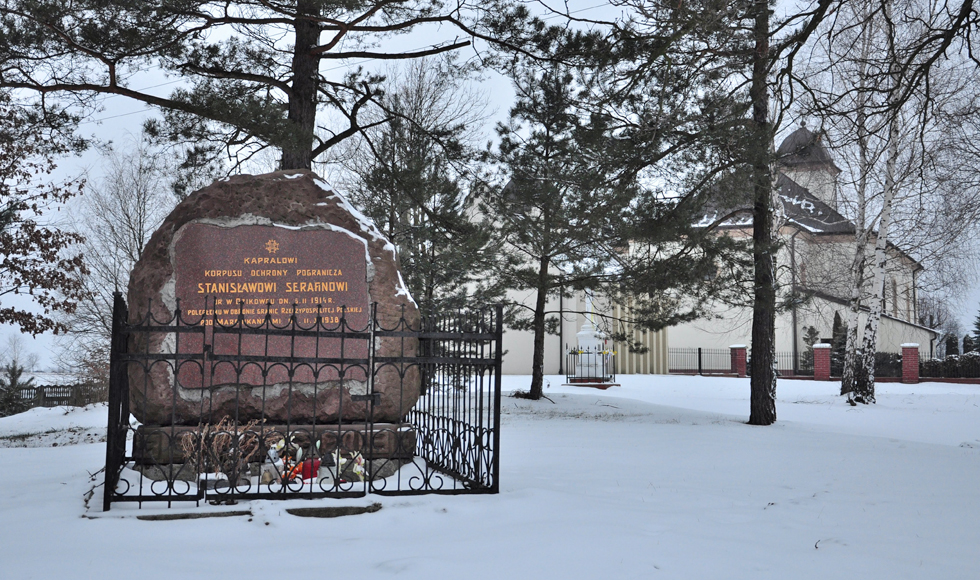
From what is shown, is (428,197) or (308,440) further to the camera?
(428,197)

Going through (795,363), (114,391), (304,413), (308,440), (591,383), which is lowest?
(591,383)

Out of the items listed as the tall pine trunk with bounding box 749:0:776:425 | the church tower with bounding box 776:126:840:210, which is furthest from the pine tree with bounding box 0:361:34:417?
the church tower with bounding box 776:126:840:210

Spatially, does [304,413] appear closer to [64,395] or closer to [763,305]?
[763,305]

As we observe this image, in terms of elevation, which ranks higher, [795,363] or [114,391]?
[114,391]

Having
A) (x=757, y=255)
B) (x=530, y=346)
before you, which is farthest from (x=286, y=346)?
(x=530, y=346)

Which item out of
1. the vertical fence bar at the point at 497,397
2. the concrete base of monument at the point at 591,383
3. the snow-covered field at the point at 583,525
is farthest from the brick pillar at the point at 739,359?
the vertical fence bar at the point at 497,397

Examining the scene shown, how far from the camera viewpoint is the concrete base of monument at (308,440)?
18.7 feet

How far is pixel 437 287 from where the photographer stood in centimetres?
1731

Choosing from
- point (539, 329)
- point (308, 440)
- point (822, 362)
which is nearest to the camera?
point (308, 440)

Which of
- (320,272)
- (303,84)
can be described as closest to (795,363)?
(303,84)

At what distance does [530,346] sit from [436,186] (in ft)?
72.5

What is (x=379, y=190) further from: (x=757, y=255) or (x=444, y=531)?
(x=444, y=531)

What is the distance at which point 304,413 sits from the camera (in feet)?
20.5

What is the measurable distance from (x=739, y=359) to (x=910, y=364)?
229 inches
